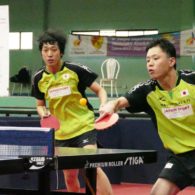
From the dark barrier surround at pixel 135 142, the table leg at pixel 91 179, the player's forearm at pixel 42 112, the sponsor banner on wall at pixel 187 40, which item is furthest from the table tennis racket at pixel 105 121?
the sponsor banner on wall at pixel 187 40

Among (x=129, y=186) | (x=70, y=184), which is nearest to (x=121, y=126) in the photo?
(x=129, y=186)

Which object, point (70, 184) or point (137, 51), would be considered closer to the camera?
point (70, 184)

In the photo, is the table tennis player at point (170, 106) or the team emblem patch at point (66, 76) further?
the team emblem patch at point (66, 76)

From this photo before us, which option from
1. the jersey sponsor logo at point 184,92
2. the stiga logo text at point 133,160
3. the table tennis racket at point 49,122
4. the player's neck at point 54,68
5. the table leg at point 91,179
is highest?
the player's neck at point 54,68

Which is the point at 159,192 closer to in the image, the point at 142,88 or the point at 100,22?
the point at 142,88

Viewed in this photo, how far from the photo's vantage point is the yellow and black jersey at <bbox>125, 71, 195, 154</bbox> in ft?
12.6

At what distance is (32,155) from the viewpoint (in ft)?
9.21

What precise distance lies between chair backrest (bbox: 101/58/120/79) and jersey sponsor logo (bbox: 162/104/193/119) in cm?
1423

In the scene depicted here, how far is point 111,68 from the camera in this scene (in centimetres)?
1825

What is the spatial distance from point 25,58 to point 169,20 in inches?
212

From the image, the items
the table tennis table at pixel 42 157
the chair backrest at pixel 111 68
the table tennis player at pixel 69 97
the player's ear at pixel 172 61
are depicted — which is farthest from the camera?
the chair backrest at pixel 111 68

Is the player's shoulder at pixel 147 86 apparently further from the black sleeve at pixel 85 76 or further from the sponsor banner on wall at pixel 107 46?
the sponsor banner on wall at pixel 107 46

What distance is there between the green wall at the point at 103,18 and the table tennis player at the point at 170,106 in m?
14.0

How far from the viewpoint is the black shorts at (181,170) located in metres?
3.76
